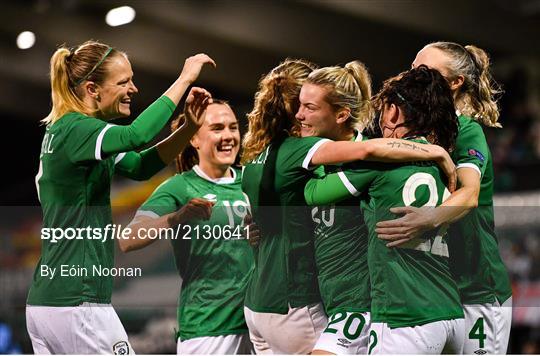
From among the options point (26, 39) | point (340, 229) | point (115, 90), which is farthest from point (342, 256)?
point (26, 39)

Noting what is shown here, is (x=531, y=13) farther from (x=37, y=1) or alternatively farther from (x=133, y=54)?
(x=37, y=1)

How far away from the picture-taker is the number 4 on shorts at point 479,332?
467 cm

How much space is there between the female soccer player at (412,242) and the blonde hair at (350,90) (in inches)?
10.9

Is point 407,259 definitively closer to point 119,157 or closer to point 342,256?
point 342,256

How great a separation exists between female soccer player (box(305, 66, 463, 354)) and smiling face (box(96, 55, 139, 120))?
1.10 m

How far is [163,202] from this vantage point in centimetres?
516

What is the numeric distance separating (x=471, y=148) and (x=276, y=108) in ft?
3.02

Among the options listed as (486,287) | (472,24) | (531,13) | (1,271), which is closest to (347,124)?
(486,287)

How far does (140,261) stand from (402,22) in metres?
8.15

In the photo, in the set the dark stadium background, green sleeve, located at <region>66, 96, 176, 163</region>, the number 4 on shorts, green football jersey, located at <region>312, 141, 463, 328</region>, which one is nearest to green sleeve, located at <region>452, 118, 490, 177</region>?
green football jersey, located at <region>312, 141, 463, 328</region>

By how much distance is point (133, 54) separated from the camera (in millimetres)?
12734

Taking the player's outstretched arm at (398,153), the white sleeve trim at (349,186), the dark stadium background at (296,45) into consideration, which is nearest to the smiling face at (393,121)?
the player's outstretched arm at (398,153)

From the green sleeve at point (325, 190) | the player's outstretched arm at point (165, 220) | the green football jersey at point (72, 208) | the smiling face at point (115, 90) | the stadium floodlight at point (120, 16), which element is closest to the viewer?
the green sleeve at point (325, 190)

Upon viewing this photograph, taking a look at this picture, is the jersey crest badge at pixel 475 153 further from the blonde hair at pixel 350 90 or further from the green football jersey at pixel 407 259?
the blonde hair at pixel 350 90
